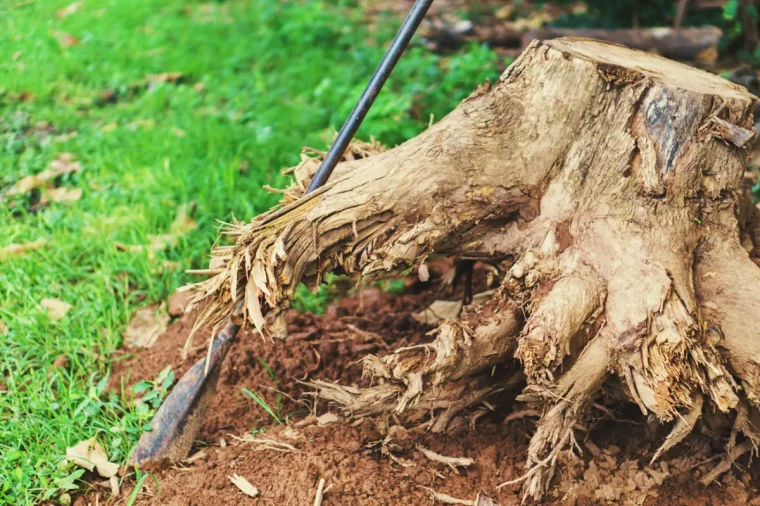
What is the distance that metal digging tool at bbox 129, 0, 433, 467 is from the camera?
2.19 metres

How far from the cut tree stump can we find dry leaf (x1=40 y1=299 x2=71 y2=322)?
107cm

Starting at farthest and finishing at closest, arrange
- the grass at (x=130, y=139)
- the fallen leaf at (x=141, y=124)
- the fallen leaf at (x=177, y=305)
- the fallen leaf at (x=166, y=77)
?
1. the fallen leaf at (x=166, y=77)
2. the fallen leaf at (x=141, y=124)
3. the fallen leaf at (x=177, y=305)
4. the grass at (x=130, y=139)

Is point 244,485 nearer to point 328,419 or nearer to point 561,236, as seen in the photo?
→ point 328,419

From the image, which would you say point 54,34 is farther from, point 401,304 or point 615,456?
point 615,456

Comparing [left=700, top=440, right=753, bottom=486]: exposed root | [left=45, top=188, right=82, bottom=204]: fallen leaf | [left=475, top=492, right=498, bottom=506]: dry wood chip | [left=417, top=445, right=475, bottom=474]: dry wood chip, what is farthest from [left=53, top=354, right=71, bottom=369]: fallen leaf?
[left=700, top=440, right=753, bottom=486]: exposed root

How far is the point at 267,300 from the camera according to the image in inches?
78.1

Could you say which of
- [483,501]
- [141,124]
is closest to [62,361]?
[483,501]

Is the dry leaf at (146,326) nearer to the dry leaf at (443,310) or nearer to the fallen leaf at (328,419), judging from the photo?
the fallen leaf at (328,419)

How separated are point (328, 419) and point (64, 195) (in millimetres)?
2125

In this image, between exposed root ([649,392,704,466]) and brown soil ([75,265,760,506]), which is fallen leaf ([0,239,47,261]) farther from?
exposed root ([649,392,704,466])

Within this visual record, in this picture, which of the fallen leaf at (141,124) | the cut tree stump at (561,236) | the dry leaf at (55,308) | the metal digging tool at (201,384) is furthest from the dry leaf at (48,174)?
the cut tree stump at (561,236)

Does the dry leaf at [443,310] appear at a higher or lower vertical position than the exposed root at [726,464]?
higher

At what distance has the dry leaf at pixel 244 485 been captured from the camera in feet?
6.73

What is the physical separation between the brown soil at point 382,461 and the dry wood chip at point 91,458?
7 centimetres
